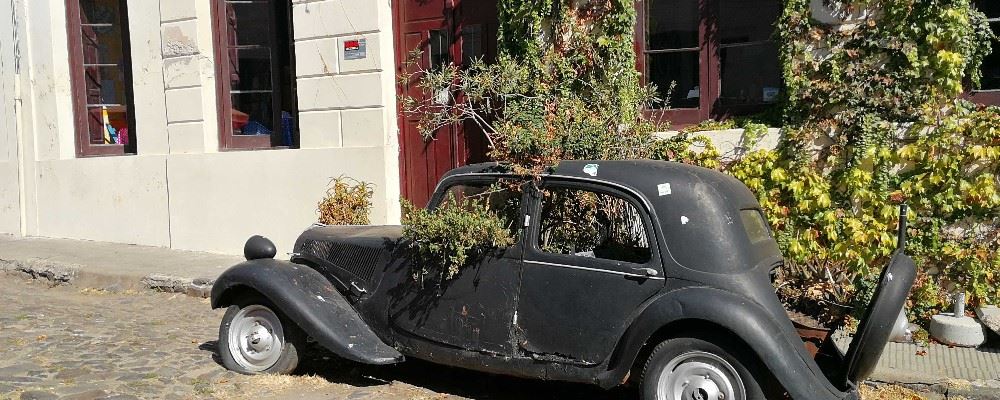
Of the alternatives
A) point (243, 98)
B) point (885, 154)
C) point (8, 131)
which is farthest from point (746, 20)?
point (8, 131)

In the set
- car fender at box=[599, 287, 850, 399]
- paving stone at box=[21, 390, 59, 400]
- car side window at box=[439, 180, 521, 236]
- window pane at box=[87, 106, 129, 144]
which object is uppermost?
window pane at box=[87, 106, 129, 144]

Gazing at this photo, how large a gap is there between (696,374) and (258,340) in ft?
9.51

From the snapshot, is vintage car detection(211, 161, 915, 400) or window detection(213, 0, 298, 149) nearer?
vintage car detection(211, 161, 915, 400)

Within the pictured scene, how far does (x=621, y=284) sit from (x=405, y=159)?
5.46 meters

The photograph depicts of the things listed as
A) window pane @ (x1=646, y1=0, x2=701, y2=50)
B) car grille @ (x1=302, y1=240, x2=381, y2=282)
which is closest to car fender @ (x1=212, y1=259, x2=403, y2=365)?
car grille @ (x1=302, y1=240, x2=381, y2=282)

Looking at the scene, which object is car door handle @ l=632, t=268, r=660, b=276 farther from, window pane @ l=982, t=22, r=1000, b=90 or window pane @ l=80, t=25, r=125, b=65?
window pane @ l=80, t=25, r=125, b=65

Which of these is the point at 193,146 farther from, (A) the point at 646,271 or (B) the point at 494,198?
(A) the point at 646,271

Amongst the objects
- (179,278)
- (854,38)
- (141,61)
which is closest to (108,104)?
(141,61)

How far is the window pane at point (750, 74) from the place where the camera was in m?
7.84

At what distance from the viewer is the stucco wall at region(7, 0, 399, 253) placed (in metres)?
9.34

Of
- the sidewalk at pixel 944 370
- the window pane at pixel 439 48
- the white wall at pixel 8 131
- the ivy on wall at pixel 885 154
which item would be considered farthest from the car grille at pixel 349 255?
the white wall at pixel 8 131

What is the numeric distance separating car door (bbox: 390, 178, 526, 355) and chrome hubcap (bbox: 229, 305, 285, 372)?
858mm

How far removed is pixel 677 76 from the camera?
8.38 m

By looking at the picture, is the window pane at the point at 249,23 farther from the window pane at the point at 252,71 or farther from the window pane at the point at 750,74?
the window pane at the point at 750,74
